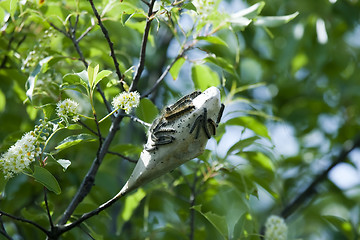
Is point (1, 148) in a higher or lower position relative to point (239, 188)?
higher

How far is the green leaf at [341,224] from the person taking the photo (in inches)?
83.7

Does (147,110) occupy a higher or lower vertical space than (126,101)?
lower

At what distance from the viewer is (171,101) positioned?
102 inches

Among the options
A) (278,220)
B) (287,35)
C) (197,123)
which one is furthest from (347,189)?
(197,123)

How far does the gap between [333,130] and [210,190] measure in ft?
5.62

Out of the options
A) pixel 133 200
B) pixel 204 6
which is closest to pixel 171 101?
pixel 133 200

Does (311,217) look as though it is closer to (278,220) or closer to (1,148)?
(278,220)

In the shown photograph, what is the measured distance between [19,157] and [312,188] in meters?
1.93

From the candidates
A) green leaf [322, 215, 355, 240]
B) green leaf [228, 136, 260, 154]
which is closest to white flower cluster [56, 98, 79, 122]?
green leaf [228, 136, 260, 154]

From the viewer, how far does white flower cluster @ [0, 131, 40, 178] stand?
1.31 m

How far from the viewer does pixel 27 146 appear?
134cm

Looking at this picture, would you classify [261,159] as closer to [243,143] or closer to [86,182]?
[243,143]

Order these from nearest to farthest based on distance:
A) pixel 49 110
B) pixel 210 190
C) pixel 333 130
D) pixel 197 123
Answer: pixel 197 123
pixel 49 110
pixel 210 190
pixel 333 130

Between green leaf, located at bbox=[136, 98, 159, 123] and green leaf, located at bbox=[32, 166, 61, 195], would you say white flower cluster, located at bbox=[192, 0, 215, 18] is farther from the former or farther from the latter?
green leaf, located at bbox=[32, 166, 61, 195]
